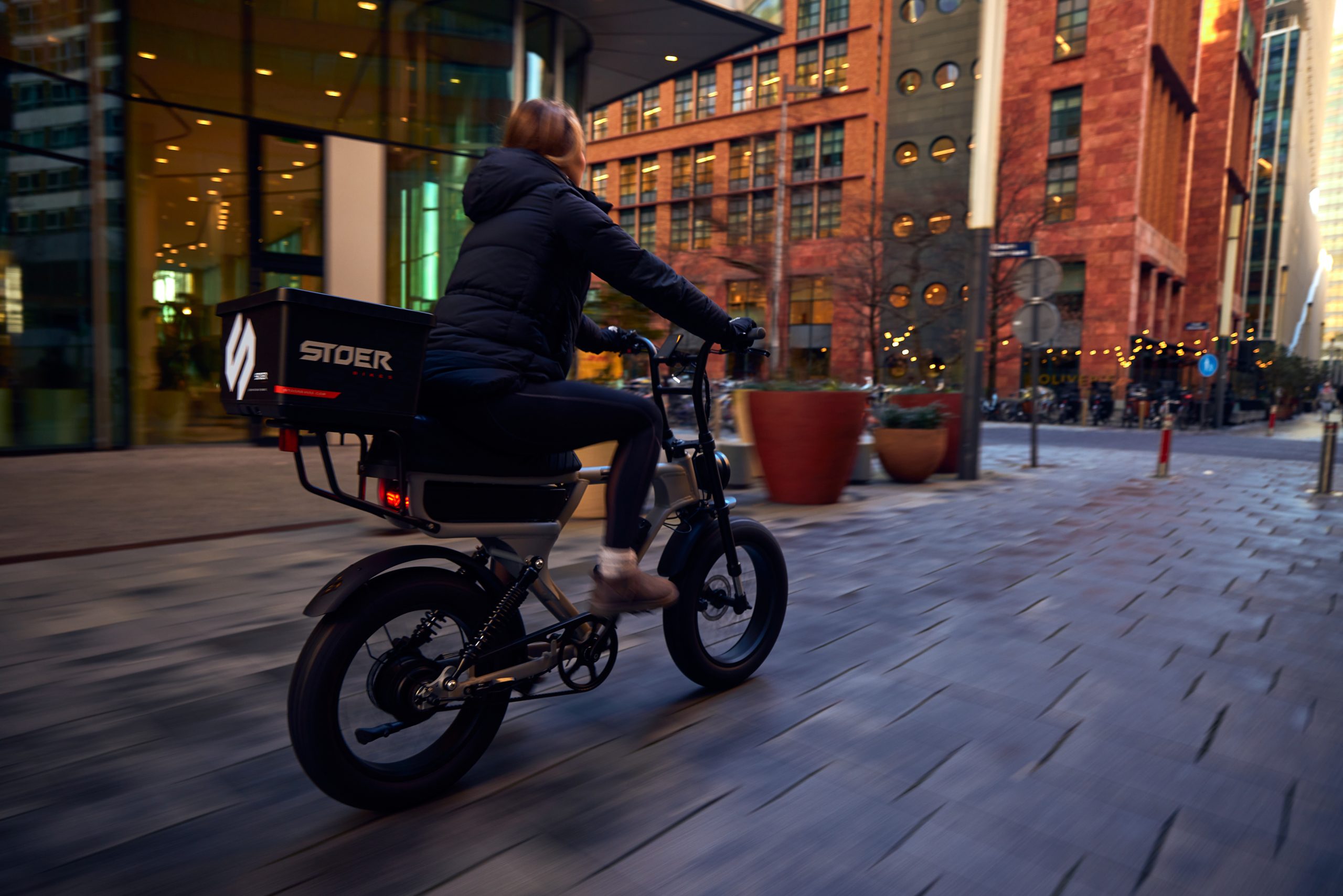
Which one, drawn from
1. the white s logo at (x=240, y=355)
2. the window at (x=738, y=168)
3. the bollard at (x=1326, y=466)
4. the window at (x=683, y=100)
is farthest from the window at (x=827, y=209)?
the white s logo at (x=240, y=355)

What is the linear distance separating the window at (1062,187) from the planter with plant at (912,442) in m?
36.3

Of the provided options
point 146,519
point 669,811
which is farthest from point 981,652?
point 146,519

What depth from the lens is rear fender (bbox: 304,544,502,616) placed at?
2.12 metres

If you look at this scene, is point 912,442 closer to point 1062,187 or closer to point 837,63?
point 1062,187

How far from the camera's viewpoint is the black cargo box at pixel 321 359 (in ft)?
6.27

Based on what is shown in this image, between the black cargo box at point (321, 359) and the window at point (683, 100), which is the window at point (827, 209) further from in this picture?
the black cargo box at point (321, 359)

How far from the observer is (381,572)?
2.26 m

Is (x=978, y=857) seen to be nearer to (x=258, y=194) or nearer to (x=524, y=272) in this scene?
(x=524, y=272)

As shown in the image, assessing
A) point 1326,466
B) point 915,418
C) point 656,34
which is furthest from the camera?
point 656,34

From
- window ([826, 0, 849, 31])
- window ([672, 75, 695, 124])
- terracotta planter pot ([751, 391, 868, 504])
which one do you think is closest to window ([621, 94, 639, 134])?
window ([672, 75, 695, 124])

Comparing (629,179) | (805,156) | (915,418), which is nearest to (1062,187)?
(805,156)

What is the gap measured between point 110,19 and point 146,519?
857 centimetres

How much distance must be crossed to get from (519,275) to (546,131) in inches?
19.6

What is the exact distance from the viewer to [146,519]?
6.51 meters
